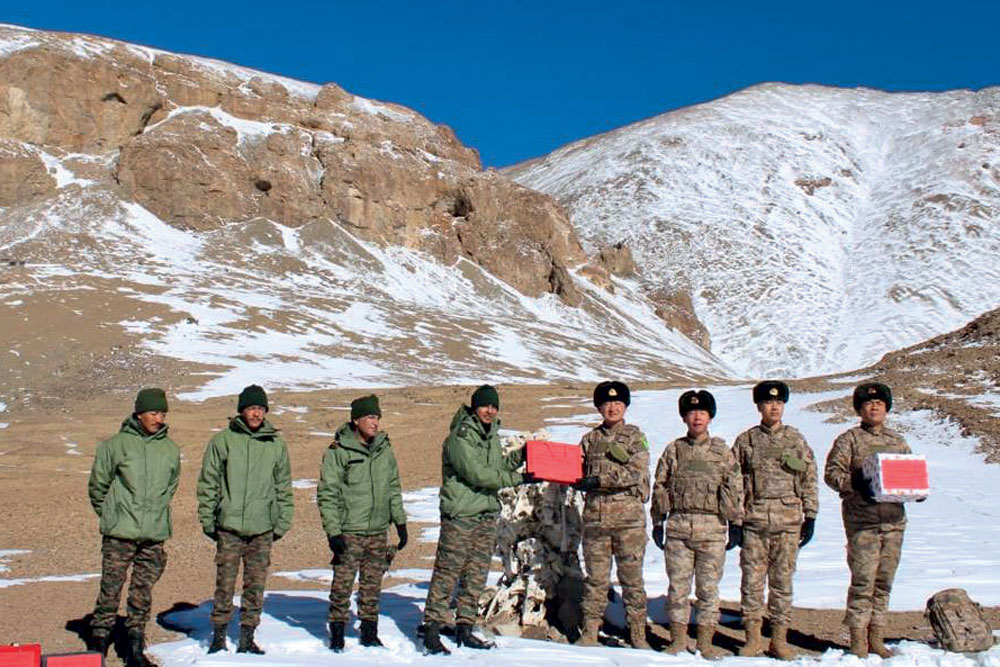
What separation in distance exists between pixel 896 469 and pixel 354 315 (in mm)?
55403

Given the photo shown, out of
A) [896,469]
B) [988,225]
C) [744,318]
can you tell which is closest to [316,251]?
A: [744,318]

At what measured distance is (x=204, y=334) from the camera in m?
49.6

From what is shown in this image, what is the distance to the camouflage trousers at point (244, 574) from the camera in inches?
281

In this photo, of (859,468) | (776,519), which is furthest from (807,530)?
(859,468)

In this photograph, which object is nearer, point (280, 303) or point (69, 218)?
point (280, 303)

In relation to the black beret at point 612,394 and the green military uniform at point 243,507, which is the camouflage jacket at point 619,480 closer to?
the black beret at point 612,394

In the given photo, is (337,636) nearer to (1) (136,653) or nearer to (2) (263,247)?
(1) (136,653)

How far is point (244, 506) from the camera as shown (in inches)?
283

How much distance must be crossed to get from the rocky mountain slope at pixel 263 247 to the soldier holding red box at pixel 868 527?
114ft

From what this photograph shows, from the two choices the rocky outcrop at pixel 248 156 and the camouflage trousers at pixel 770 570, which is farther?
the rocky outcrop at pixel 248 156

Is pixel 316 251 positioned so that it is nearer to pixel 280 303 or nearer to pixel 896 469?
pixel 280 303

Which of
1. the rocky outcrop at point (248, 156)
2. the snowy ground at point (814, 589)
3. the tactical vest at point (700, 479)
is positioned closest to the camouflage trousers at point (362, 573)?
the snowy ground at point (814, 589)

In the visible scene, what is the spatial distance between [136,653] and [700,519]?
4.47 metres

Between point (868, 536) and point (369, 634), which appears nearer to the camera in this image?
point (369, 634)
